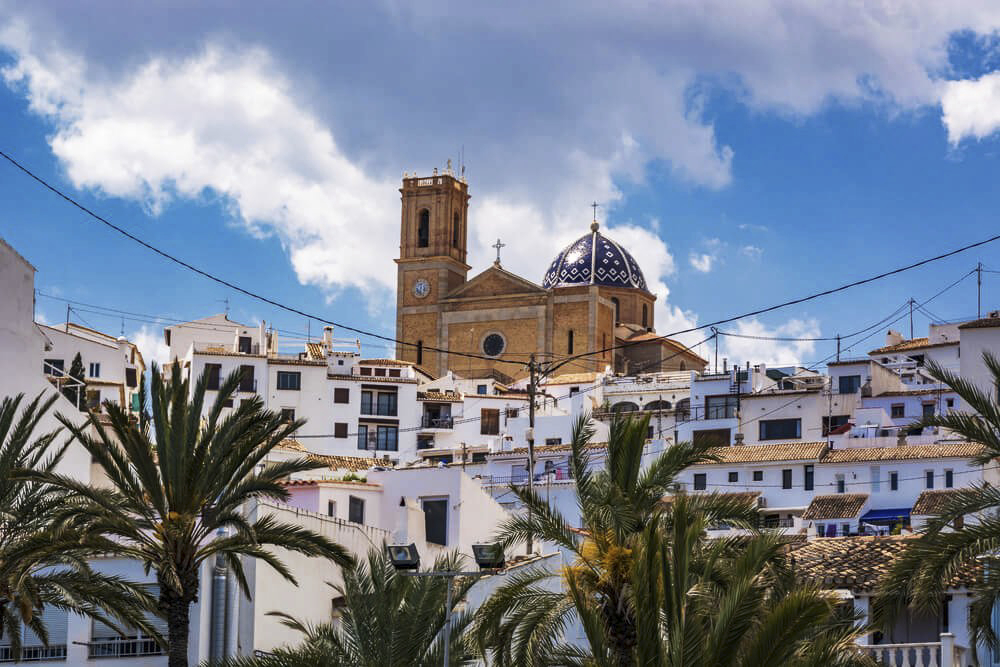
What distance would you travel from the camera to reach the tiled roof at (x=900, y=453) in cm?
4306

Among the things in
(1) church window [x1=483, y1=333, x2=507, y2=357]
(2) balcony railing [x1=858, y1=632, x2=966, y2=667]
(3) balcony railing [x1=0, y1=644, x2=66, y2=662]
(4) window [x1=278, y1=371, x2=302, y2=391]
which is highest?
(1) church window [x1=483, y1=333, x2=507, y2=357]

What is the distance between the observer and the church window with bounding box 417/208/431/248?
86.9m

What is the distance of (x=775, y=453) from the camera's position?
1854 inches

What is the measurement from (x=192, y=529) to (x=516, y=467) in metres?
30.2

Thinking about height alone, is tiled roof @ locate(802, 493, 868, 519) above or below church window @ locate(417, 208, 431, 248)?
below

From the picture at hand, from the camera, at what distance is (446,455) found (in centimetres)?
5878

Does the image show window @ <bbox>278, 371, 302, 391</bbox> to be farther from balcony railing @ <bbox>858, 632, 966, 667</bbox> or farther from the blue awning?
balcony railing @ <bbox>858, 632, 966, 667</bbox>

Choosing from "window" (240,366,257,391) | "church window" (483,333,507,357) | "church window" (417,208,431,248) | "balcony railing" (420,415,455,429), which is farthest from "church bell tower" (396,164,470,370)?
"window" (240,366,257,391)

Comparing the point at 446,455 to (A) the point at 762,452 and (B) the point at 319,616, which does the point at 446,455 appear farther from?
(B) the point at 319,616

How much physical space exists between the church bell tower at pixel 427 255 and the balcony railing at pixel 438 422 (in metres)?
16.9

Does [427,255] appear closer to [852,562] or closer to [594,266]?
[594,266]

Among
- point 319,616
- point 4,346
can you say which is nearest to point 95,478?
point 4,346

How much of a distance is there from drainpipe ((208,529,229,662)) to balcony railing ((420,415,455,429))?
38.2 meters

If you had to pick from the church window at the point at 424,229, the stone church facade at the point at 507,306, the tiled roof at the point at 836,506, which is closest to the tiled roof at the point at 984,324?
the tiled roof at the point at 836,506
